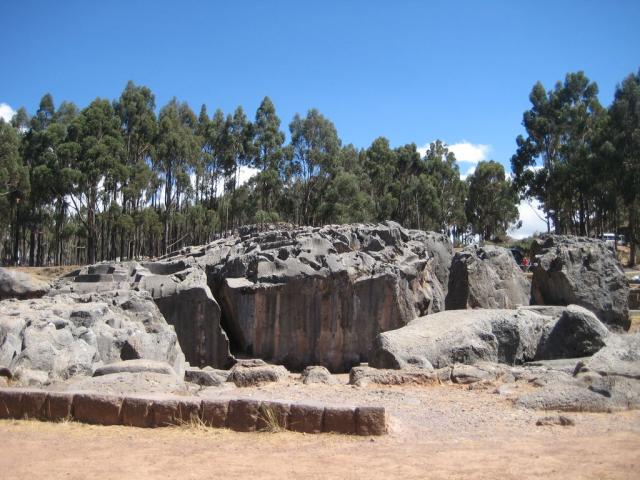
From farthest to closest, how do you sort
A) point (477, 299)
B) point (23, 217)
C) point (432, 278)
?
point (23, 217), point (432, 278), point (477, 299)

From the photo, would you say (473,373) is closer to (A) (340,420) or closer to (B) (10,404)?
(A) (340,420)

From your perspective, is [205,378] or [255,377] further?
[205,378]

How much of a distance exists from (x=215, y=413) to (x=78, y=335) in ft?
21.0

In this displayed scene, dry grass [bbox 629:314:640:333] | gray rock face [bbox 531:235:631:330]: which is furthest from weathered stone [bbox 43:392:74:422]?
dry grass [bbox 629:314:640:333]

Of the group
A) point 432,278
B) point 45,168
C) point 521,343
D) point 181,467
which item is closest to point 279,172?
point 45,168

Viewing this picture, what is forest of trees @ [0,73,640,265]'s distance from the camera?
40281 millimetres

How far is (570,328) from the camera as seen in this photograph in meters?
15.1

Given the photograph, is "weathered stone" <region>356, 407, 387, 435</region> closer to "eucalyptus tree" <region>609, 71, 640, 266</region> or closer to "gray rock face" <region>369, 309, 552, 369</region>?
"gray rock face" <region>369, 309, 552, 369</region>

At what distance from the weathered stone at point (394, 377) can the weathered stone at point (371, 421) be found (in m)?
4.08

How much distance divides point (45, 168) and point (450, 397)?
36.6 m

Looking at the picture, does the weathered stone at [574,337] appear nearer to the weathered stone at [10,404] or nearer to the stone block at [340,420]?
the stone block at [340,420]

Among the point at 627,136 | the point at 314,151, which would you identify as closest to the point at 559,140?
the point at 627,136

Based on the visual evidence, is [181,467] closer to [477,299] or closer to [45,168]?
[477,299]

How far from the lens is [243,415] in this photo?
8.30 m
